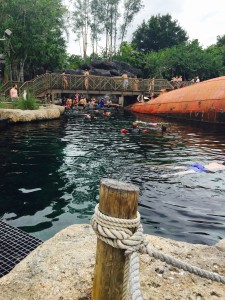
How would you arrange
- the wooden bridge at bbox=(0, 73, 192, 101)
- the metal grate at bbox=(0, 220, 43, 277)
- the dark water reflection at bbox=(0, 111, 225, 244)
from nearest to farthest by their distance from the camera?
the metal grate at bbox=(0, 220, 43, 277)
the dark water reflection at bbox=(0, 111, 225, 244)
the wooden bridge at bbox=(0, 73, 192, 101)

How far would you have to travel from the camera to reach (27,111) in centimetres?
1786

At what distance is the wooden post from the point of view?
1.78m

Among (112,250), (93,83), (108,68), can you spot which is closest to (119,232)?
(112,250)

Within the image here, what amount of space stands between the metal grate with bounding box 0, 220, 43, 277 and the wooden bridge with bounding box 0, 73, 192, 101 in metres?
19.6

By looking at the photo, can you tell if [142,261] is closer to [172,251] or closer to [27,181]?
[172,251]

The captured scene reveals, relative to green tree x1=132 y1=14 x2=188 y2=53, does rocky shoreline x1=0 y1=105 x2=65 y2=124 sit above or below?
below

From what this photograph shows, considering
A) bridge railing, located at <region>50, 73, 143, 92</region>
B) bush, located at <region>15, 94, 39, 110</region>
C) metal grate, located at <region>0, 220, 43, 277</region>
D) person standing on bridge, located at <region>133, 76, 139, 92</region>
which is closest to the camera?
metal grate, located at <region>0, 220, 43, 277</region>

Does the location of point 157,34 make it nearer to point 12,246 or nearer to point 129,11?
point 129,11

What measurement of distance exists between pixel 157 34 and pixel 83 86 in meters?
28.8

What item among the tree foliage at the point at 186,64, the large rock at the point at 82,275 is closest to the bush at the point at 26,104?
the large rock at the point at 82,275

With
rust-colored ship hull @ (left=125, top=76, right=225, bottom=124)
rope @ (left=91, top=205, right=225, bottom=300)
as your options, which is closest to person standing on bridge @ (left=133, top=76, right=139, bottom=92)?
rust-colored ship hull @ (left=125, top=76, right=225, bottom=124)

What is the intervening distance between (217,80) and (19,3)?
19177 mm

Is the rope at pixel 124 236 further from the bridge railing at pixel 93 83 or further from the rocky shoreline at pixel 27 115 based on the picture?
the bridge railing at pixel 93 83

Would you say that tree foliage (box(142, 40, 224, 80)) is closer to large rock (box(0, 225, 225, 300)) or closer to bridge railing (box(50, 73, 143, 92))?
bridge railing (box(50, 73, 143, 92))
